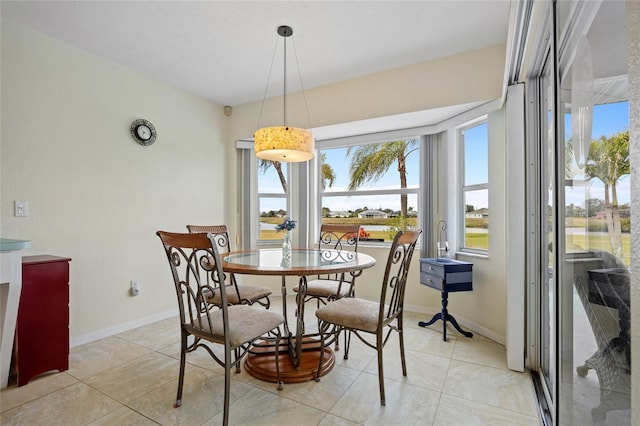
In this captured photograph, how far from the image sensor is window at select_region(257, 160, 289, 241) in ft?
13.8

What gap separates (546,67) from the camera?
1934mm

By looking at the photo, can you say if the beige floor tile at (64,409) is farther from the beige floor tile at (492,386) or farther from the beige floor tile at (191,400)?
the beige floor tile at (492,386)

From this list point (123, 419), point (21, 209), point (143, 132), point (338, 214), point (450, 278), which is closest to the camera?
point (123, 419)

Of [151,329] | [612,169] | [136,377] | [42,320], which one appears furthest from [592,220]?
[151,329]

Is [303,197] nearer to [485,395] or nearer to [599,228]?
[485,395]

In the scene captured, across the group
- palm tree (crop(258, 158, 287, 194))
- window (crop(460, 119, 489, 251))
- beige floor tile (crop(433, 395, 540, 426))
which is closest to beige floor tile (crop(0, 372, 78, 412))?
beige floor tile (crop(433, 395, 540, 426))

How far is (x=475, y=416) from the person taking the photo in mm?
1671

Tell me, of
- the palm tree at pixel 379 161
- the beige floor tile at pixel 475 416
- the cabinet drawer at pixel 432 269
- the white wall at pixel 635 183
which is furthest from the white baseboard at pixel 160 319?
the white wall at pixel 635 183

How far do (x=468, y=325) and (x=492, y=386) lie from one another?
1.08 metres

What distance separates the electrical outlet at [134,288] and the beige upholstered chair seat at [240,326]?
1.68 meters

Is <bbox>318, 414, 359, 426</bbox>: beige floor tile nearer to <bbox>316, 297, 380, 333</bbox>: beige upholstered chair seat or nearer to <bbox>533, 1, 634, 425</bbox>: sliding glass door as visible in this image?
<bbox>316, 297, 380, 333</bbox>: beige upholstered chair seat

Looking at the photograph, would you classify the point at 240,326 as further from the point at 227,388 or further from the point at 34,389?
the point at 34,389

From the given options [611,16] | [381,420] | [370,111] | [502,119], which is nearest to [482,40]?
[502,119]

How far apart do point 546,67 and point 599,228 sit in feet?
4.90
